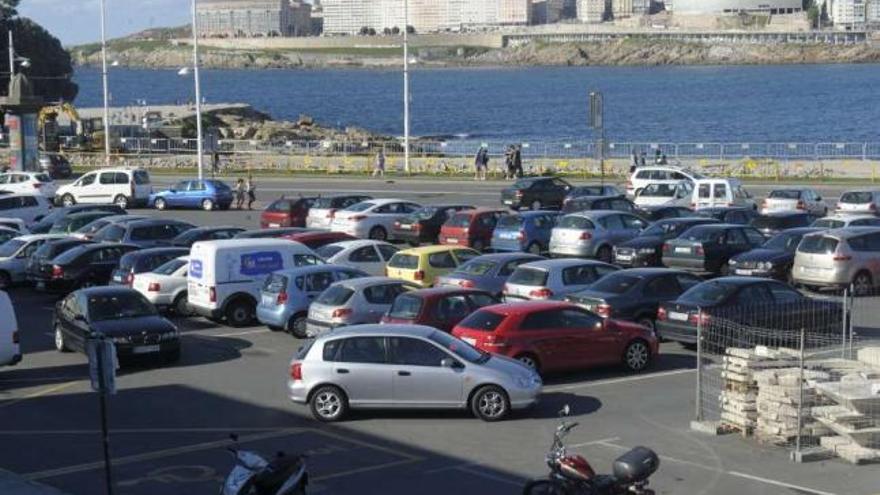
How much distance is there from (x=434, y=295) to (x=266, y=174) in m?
45.2

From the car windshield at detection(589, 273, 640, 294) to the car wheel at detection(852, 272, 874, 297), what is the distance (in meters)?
7.37

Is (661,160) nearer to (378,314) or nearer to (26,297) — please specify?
(26,297)

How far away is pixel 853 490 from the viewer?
15359mm

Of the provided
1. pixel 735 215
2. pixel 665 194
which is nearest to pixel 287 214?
pixel 665 194

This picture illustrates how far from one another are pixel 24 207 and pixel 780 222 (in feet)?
80.7

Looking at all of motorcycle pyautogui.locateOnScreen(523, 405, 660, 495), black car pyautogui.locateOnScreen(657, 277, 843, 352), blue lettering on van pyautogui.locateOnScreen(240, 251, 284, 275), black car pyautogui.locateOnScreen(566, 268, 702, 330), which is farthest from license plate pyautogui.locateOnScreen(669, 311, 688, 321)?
motorcycle pyautogui.locateOnScreen(523, 405, 660, 495)

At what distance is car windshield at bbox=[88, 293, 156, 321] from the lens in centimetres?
2433

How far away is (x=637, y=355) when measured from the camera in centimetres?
2255

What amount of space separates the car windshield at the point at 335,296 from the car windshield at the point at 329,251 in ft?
20.6

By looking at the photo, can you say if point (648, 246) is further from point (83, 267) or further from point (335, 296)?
point (83, 267)

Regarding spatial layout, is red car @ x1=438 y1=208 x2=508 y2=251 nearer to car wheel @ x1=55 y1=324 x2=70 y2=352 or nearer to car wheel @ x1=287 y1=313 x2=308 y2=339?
car wheel @ x1=287 y1=313 x2=308 y2=339

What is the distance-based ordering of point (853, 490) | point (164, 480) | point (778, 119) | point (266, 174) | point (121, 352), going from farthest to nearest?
point (778, 119) < point (266, 174) < point (121, 352) < point (164, 480) < point (853, 490)

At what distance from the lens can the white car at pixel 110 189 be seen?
171ft

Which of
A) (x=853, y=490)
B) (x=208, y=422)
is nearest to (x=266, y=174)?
(x=208, y=422)
